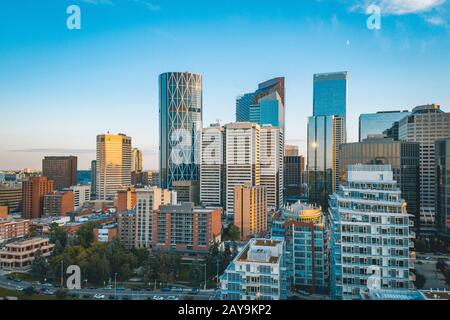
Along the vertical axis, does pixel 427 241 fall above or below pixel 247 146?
below

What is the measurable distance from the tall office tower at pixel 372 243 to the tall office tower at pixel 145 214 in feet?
24.8

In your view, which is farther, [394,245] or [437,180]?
[437,180]

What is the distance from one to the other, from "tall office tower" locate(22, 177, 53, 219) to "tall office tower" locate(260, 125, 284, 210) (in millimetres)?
11710

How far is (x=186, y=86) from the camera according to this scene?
2764 cm

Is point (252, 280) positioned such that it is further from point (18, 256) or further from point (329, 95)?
point (329, 95)

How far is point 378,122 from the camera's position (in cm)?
2242

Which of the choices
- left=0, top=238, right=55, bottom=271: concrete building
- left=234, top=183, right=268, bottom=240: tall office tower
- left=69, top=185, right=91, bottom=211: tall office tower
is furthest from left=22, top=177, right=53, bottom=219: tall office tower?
left=234, top=183, right=268, bottom=240: tall office tower

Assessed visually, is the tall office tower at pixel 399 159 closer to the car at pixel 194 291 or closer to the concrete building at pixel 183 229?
the concrete building at pixel 183 229

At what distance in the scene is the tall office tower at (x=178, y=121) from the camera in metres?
26.5

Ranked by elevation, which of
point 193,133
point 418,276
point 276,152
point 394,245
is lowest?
point 418,276

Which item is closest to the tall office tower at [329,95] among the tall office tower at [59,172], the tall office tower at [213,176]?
the tall office tower at [213,176]
